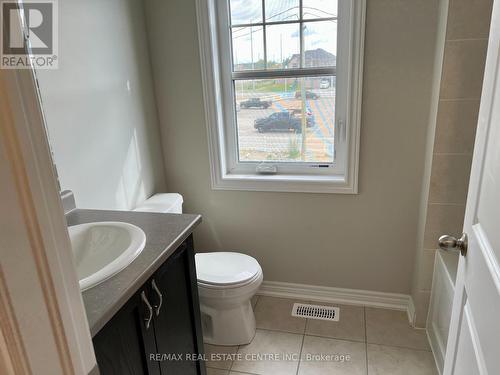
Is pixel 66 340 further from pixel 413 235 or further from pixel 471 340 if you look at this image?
pixel 413 235

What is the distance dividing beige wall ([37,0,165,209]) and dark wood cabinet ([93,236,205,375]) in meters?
0.63

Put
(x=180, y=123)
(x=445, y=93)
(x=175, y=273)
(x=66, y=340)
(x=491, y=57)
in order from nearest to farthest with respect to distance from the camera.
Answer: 1. (x=66, y=340)
2. (x=491, y=57)
3. (x=175, y=273)
4. (x=445, y=93)
5. (x=180, y=123)

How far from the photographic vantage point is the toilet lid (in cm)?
180

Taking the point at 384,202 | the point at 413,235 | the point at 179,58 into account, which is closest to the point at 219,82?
the point at 179,58

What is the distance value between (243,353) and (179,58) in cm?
168

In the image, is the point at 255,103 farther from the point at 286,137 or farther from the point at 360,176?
the point at 360,176

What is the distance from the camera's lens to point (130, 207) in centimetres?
198

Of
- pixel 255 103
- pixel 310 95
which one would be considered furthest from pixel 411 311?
pixel 255 103

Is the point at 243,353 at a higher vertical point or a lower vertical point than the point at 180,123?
lower

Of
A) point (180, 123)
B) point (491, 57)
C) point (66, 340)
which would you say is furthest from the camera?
point (180, 123)

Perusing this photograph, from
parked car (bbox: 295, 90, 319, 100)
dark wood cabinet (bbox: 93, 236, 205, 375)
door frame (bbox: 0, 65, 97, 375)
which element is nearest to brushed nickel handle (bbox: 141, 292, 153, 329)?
dark wood cabinet (bbox: 93, 236, 205, 375)

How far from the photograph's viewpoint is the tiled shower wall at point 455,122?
1540mm

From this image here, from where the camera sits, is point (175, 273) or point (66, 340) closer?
point (66, 340)

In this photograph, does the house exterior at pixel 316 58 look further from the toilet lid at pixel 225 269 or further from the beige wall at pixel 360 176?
the toilet lid at pixel 225 269
